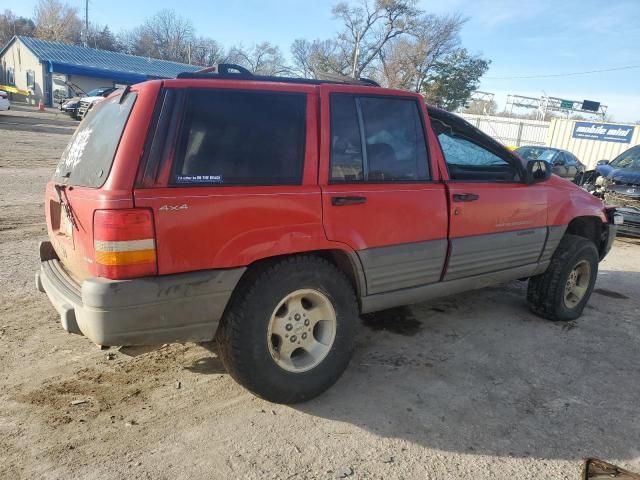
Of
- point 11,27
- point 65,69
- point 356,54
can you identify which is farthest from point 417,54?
point 11,27

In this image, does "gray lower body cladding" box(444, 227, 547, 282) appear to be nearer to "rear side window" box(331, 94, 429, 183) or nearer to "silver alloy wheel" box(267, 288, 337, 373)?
"rear side window" box(331, 94, 429, 183)

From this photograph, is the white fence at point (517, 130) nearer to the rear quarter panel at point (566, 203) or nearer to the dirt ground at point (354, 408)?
the rear quarter panel at point (566, 203)

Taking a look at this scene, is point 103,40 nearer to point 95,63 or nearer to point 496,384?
point 95,63

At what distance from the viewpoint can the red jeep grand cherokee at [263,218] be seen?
2539mm

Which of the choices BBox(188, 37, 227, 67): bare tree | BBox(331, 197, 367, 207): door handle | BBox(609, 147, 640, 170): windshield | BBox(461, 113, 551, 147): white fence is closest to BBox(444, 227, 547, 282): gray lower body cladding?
BBox(331, 197, 367, 207): door handle

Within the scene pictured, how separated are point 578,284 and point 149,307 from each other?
420 centimetres

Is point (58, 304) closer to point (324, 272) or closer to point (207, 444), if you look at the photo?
point (207, 444)

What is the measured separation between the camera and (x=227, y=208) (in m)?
2.68

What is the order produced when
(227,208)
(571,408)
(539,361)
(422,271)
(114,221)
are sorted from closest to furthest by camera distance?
(114,221) → (227,208) → (571,408) → (422,271) → (539,361)

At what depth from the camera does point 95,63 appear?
46.8 metres

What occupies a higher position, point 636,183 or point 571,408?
point 636,183

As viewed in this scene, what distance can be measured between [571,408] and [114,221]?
3012mm

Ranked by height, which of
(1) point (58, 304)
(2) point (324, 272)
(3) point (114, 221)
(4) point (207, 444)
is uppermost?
(3) point (114, 221)

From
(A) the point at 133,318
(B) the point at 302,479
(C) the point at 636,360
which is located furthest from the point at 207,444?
(C) the point at 636,360
